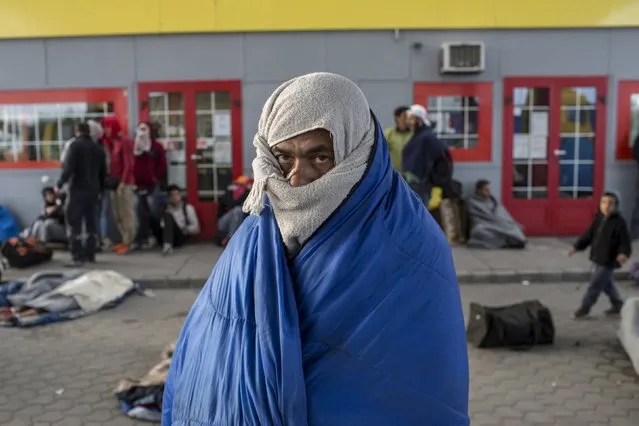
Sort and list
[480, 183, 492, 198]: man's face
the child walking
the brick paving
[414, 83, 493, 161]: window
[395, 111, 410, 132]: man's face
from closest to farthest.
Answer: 1. the brick paving
2. the child walking
3. [395, 111, 410, 132]: man's face
4. [480, 183, 492, 198]: man's face
5. [414, 83, 493, 161]: window

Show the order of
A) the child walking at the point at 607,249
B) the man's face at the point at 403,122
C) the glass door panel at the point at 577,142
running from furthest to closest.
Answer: the glass door panel at the point at 577,142
the man's face at the point at 403,122
the child walking at the point at 607,249

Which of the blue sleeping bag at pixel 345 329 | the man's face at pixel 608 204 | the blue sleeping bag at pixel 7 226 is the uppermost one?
the blue sleeping bag at pixel 345 329

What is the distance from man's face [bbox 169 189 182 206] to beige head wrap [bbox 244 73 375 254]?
9866mm

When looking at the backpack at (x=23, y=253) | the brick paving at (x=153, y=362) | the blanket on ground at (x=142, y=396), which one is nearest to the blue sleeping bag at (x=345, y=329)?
the blanket on ground at (x=142, y=396)

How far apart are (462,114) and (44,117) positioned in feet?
22.9

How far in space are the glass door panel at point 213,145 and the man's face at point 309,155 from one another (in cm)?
1043

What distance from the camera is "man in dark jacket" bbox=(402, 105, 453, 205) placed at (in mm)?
9844

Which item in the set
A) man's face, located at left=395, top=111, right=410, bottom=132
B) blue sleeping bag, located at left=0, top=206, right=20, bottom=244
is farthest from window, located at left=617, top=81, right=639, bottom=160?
blue sleeping bag, located at left=0, top=206, right=20, bottom=244

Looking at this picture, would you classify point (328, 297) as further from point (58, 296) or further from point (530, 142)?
point (530, 142)

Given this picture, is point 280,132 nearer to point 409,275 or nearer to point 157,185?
point 409,275

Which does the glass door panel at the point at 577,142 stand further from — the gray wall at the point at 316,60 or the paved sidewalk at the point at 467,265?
the paved sidewalk at the point at 467,265

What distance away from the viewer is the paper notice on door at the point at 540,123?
1215cm

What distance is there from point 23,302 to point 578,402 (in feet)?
19.0

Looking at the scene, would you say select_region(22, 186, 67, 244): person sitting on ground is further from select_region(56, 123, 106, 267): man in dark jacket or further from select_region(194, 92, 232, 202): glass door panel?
select_region(194, 92, 232, 202): glass door panel
